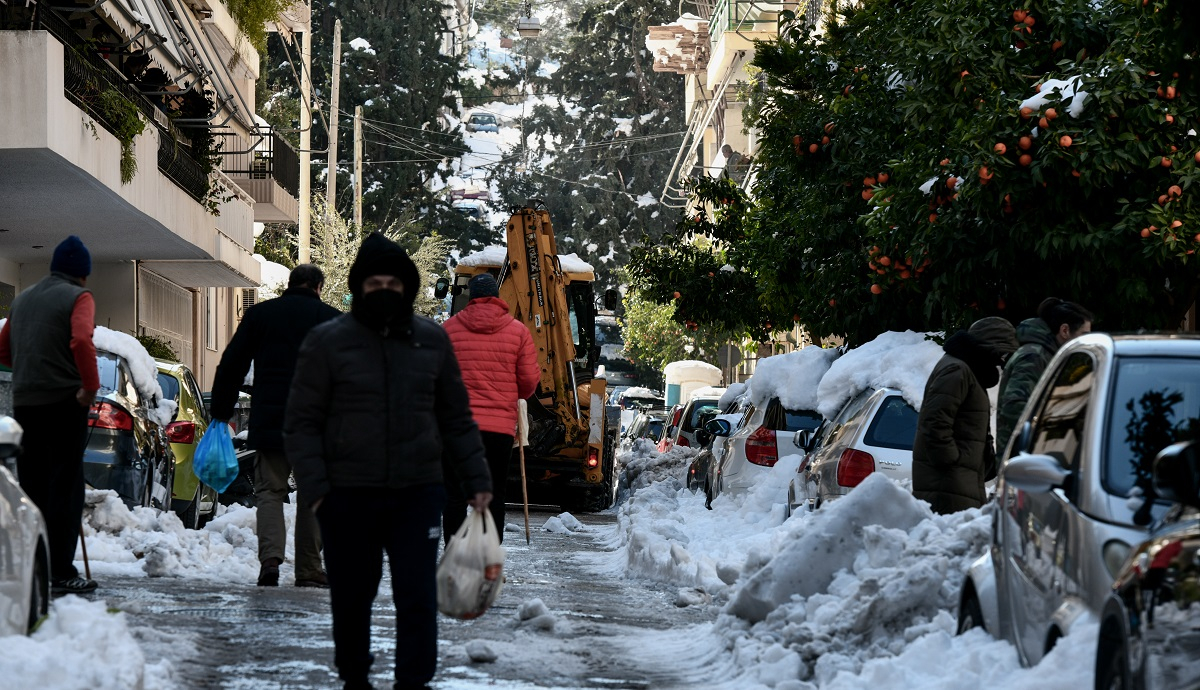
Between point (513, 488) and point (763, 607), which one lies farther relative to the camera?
point (513, 488)

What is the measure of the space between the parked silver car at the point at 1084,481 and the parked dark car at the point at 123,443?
7.36 metres

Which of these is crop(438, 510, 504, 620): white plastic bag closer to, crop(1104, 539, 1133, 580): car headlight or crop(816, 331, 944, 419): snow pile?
crop(1104, 539, 1133, 580): car headlight

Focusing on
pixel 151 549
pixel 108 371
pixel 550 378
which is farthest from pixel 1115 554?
pixel 550 378

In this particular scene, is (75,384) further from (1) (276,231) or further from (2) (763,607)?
(1) (276,231)

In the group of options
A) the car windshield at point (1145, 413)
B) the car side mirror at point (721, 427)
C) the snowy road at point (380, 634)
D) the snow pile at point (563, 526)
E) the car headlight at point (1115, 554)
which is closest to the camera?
the car headlight at point (1115, 554)

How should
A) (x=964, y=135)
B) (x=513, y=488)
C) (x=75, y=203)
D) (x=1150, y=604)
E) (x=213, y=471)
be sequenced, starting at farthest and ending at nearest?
1. (x=513, y=488)
2. (x=75, y=203)
3. (x=964, y=135)
4. (x=213, y=471)
5. (x=1150, y=604)

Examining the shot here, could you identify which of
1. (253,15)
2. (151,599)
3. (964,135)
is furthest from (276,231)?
(151,599)

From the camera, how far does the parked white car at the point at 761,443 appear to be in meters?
17.6

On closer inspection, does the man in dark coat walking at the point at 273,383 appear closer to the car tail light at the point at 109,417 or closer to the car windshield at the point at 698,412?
the car tail light at the point at 109,417

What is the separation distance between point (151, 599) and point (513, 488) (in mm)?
14999

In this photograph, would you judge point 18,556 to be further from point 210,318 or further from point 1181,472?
point 210,318

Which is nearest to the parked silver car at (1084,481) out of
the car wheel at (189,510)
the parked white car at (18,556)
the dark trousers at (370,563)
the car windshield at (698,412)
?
the dark trousers at (370,563)

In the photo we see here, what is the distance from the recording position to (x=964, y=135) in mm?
14555

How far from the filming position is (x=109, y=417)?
12539 millimetres
